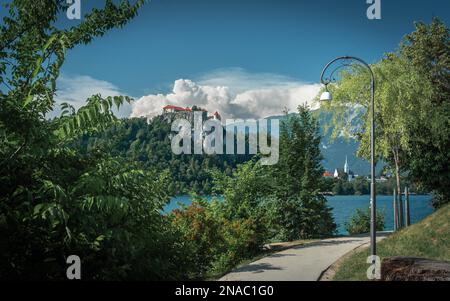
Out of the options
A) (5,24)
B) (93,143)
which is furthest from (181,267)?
(5,24)

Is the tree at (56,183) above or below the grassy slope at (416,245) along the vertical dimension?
above

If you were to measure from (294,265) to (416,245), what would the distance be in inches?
177

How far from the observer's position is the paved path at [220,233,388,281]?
11031 mm

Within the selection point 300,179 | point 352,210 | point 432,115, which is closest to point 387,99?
point 432,115

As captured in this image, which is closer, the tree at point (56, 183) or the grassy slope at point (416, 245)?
the tree at point (56, 183)

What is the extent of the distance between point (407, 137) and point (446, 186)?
4992 millimetres

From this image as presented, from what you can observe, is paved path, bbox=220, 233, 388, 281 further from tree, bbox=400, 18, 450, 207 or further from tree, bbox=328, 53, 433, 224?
tree, bbox=400, 18, 450, 207

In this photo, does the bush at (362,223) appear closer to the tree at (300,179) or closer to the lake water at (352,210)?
the lake water at (352,210)

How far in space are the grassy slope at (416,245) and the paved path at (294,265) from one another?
76 centimetres

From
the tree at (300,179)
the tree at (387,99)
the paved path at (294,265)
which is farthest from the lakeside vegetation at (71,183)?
the tree at (387,99)

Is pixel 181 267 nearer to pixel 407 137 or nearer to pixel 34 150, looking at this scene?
pixel 34 150

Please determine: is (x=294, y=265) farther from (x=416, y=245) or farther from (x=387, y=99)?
(x=387, y=99)

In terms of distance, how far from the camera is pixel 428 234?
575 inches

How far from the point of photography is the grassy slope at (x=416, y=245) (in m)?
12.4
